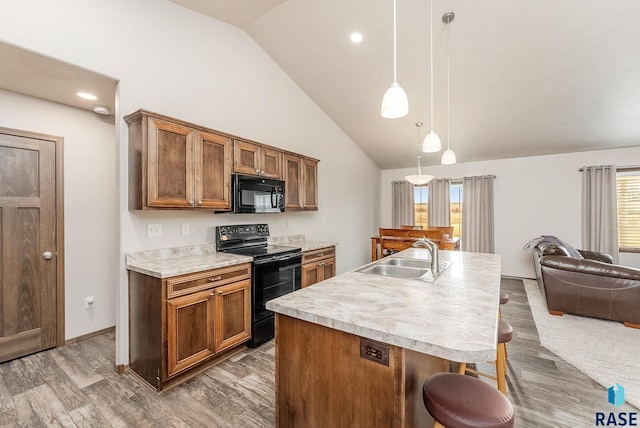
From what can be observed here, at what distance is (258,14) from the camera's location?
10.4ft

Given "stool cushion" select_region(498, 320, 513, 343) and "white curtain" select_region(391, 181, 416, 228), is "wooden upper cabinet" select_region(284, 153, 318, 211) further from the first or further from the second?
"white curtain" select_region(391, 181, 416, 228)

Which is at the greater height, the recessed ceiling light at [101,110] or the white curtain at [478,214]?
the recessed ceiling light at [101,110]

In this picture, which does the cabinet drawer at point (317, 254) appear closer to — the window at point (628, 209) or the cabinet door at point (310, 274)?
the cabinet door at point (310, 274)

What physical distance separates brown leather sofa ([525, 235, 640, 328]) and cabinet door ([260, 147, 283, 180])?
3.75 m

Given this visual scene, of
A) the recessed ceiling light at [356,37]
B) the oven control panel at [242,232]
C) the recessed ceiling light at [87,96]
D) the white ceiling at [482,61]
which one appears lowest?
the oven control panel at [242,232]

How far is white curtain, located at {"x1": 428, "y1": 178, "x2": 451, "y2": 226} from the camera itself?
20.5 feet

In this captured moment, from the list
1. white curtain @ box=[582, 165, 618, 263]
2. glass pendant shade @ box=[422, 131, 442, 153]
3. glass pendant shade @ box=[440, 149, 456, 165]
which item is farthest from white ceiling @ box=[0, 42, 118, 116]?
white curtain @ box=[582, 165, 618, 263]

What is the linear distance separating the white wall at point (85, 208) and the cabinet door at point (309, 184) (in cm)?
231

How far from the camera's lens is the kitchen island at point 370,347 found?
1065 millimetres

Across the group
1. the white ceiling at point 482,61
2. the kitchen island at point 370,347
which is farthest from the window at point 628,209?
the kitchen island at point 370,347

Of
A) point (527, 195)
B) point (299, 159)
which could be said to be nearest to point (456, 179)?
point (527, 195)

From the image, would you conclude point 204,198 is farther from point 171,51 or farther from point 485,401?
point 485,401

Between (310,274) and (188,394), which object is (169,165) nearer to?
(188,394)

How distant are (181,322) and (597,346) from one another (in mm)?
3973
